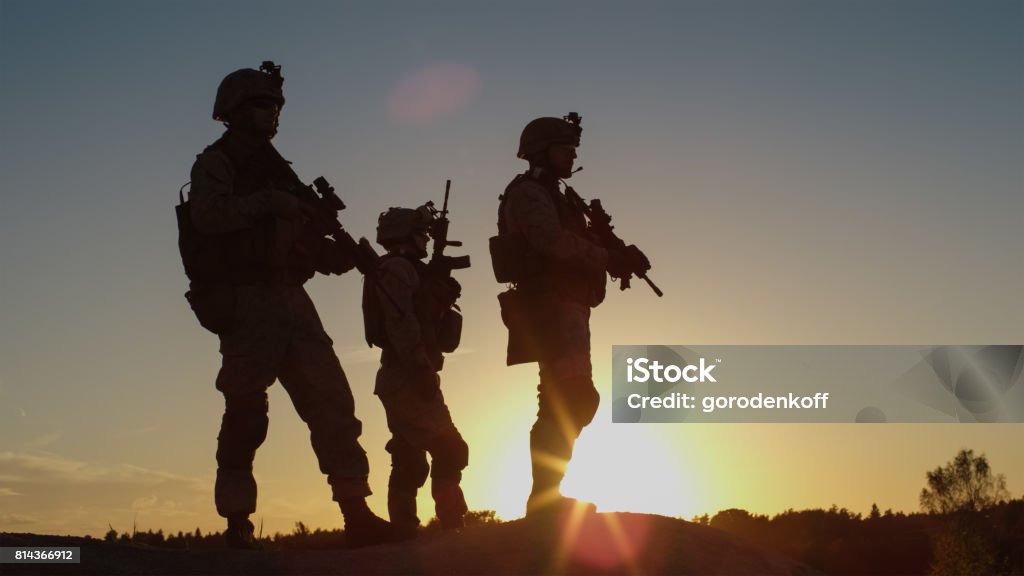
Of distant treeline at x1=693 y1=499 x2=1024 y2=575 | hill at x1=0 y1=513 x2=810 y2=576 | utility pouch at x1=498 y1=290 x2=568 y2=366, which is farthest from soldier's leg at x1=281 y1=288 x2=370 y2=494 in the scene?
distant treeline at x1=693 y1=499 x2=1024 y2=575

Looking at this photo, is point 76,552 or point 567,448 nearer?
point 76,552

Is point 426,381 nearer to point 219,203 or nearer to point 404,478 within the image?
point 404,478

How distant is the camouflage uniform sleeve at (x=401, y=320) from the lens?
35.3 feet

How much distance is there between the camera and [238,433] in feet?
29.3

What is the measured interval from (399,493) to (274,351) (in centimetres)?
287

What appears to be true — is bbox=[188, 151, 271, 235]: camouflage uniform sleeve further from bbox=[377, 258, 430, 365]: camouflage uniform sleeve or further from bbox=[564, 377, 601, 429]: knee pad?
bbox=[564, 377, 601, 429]: knee pad

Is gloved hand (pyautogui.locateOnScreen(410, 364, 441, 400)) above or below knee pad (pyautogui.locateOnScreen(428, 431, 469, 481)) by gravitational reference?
above

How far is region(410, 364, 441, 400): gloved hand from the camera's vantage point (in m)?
10.7

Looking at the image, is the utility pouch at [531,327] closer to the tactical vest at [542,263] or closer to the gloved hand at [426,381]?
the tactical vest at [542,263]

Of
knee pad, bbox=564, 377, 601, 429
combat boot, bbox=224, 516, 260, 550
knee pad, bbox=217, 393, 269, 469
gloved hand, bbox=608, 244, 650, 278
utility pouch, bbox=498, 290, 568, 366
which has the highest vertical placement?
gloved hand, bbox=608, 244, 650, 278

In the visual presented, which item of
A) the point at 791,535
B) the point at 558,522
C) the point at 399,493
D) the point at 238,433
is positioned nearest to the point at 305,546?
the point at 399,493

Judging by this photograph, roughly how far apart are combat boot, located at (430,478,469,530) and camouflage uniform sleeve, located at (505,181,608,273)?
2290 millimetres

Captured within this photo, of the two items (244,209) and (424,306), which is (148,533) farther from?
(244,209)

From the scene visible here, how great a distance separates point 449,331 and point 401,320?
1.02 metres
